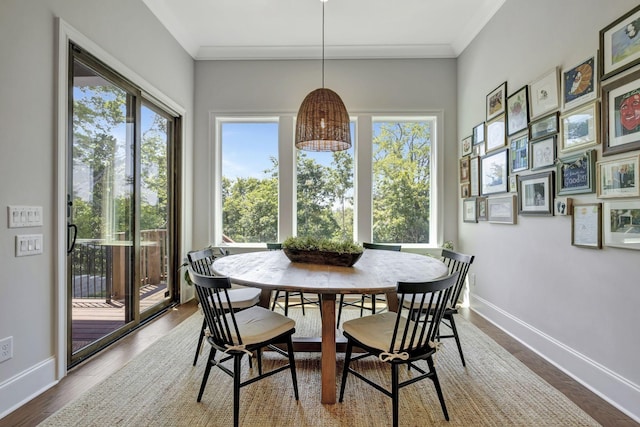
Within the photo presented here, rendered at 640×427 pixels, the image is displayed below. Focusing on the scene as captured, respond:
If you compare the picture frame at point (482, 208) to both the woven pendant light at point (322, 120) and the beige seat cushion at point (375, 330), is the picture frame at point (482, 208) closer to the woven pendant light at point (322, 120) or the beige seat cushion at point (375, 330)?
the woven pendant light at point (322, 120)

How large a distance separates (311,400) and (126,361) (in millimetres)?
1465

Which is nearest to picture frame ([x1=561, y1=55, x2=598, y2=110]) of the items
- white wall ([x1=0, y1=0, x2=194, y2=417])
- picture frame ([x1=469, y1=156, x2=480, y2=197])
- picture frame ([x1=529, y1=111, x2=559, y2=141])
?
picture frame ([x1=529, y1=111, x2=559, y2=141])

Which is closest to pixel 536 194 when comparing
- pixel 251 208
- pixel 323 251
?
pixel 323 251

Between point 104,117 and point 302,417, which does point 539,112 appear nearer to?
point 302,417

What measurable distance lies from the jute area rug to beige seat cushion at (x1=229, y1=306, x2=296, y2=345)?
1.46 ft

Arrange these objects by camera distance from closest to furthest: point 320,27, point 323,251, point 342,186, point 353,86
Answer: point 323,251, point 320,27, point 353,86, point 342,186

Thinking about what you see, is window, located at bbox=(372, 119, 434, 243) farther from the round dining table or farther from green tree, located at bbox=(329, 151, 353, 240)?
the round dining table

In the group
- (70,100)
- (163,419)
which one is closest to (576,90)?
(163,419)

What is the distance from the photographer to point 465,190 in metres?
3.63

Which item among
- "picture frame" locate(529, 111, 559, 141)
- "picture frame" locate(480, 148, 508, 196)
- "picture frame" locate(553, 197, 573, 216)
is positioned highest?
"picture frame" locate(529, 111, 559, 141)

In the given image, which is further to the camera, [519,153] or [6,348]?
[519,153]

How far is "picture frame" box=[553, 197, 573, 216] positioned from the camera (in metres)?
2.09

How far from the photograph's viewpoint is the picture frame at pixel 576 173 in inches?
76.1

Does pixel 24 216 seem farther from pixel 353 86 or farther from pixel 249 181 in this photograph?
pixel 353 86
